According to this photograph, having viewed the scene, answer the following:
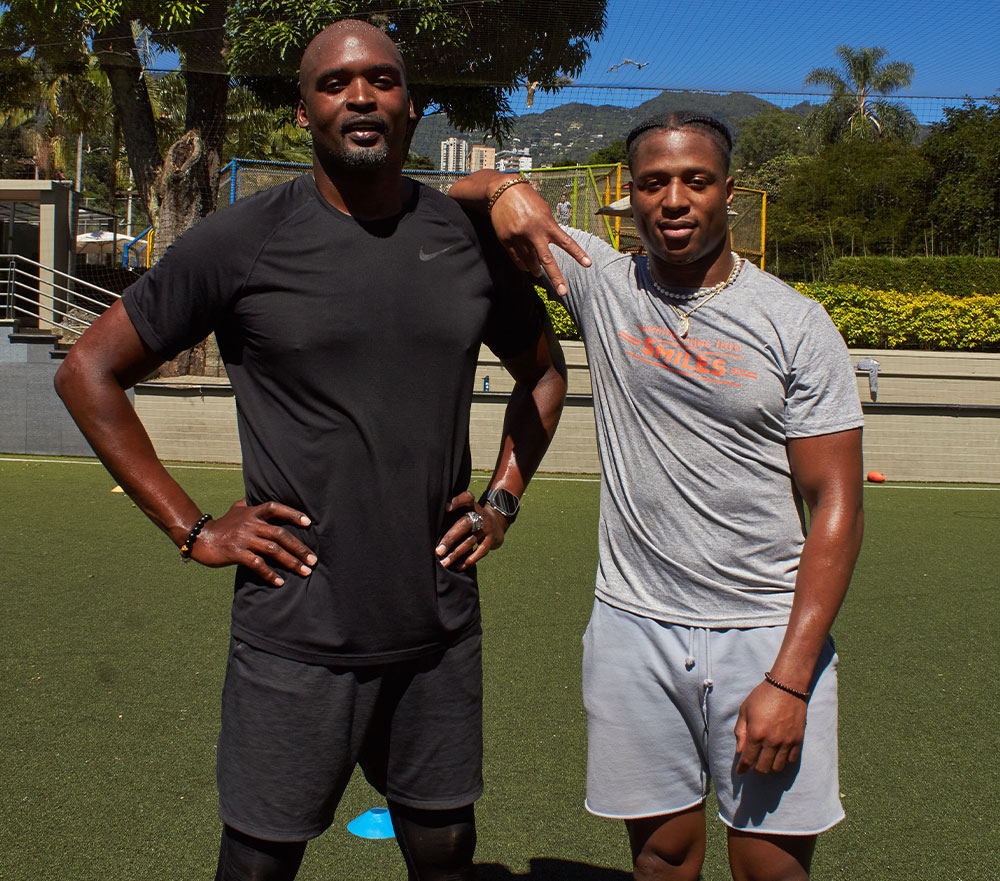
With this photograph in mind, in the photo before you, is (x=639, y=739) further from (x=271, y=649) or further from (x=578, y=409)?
(x=578, y=409)

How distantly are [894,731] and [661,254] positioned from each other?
264cm

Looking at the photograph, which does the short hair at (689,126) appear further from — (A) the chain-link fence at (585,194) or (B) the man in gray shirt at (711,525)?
(A) the chain-link fence at (585,194)

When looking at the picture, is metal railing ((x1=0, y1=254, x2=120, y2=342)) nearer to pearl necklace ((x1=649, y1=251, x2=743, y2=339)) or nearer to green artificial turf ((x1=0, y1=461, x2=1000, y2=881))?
green artificial turf ((x1=0, y1=461, x2=1000, y2=881))

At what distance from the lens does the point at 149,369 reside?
6.70ft

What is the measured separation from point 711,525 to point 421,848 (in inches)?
36.2

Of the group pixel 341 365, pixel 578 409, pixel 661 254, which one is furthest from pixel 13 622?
pixel 578 409

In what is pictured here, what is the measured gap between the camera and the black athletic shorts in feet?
6.40

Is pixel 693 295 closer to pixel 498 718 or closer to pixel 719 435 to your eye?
pixel 719 435

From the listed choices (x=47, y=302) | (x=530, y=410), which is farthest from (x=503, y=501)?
(x=47, y=302)

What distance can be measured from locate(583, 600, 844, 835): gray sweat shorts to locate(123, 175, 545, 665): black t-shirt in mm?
435

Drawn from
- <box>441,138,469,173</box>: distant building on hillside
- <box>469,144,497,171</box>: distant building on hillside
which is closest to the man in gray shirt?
<box>441,138,469,173</box>: distant building on hillside

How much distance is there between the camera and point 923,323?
13.0 meters

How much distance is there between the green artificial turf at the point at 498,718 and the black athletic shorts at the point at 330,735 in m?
0.95

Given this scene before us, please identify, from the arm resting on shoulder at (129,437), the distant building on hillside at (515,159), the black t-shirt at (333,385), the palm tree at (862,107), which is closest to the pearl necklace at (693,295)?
the black t-shirt at (333,385)
